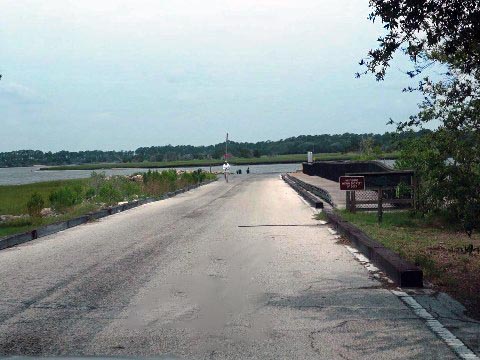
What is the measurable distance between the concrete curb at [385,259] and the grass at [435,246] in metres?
0.28

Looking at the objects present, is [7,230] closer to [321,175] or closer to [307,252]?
[307,252]

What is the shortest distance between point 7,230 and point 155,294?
966 cm

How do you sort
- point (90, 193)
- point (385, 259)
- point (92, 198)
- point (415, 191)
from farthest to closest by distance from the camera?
point (90, 193) → point (92, 198) → point (415, 191) → point (385, 259)

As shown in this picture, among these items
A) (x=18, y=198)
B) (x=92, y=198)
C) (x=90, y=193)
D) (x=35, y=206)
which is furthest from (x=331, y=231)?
(x=18, y=198)

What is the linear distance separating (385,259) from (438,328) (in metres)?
3.41

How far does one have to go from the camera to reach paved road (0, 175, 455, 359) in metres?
A: 6.39

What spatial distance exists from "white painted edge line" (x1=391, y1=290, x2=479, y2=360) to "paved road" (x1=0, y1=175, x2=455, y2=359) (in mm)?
98

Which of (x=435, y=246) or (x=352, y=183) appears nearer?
(x=435, y=246)

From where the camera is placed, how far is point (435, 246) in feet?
41.3

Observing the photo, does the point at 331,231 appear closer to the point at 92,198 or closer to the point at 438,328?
the point at 438,328

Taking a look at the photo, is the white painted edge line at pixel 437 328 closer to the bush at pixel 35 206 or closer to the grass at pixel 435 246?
the grass at pixel 435 246

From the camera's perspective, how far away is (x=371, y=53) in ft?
29.7

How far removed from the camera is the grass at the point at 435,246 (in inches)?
358

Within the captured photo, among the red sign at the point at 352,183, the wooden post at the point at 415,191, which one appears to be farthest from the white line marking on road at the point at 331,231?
the wooden post at the point at 415,191
